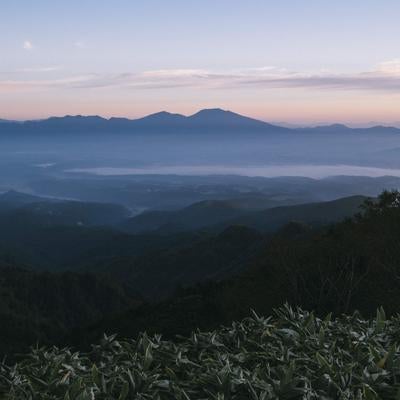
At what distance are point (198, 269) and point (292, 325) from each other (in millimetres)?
113022

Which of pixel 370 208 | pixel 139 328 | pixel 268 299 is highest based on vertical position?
pixel 370 208

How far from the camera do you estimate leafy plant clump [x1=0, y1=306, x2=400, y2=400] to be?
5.25 meters

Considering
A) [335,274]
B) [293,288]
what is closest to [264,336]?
[293,288]

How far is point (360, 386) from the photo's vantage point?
527cm

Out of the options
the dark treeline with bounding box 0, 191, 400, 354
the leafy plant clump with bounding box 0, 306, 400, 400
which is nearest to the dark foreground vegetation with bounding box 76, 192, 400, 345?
the dark treeline with bounding box 0, 191, 400, 354

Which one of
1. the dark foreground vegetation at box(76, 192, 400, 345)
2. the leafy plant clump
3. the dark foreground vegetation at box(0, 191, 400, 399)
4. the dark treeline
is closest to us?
the leafy plant clump

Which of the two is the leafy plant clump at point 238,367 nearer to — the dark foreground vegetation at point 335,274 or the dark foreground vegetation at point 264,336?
the dark foreground vegetation at point 264,336

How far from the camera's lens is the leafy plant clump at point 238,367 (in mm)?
5246

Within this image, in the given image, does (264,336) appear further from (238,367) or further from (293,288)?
(293,288)

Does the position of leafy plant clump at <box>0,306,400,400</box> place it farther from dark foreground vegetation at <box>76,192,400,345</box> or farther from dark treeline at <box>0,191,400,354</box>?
dark treeline at <box>0,191,400,354</box>

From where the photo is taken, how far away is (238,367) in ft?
18.5

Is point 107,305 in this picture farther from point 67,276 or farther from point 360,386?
point 360,386

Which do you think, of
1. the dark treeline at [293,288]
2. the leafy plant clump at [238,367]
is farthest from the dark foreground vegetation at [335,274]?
the leafy plant clump at [238,367]

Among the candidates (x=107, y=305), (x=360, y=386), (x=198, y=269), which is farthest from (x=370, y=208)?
(x=198, y=269)
